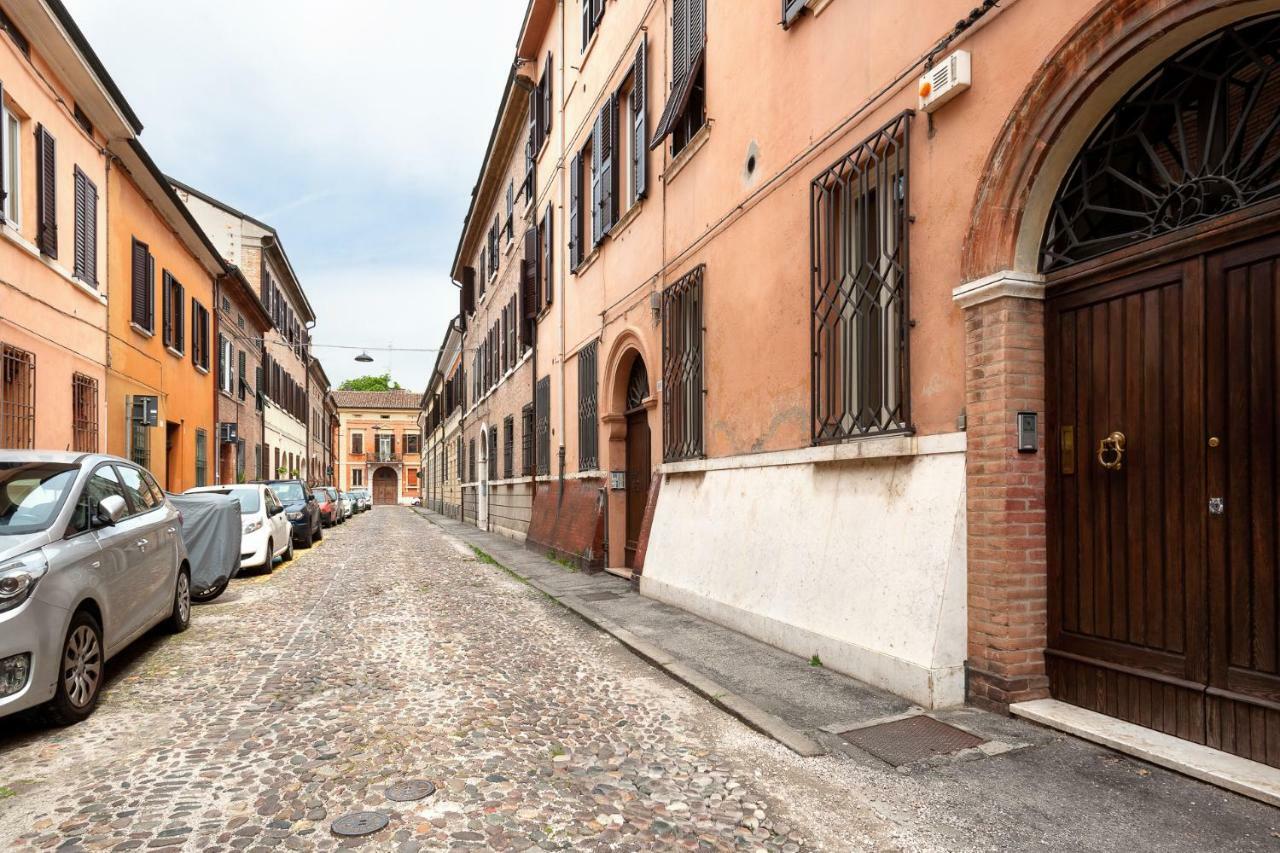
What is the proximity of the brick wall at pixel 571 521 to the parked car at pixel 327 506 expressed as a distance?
11.3m

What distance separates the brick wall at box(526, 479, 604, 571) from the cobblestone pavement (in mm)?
5166

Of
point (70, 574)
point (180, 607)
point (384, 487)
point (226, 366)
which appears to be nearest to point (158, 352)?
point (226, 366)

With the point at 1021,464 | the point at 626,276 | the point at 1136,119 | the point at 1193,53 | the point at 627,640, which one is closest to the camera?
the point at 1193,53

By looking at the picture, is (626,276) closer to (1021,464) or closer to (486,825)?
(1021,464)

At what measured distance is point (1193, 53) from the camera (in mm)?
3992

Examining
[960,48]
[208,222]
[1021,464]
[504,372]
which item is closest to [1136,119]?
[960,48]

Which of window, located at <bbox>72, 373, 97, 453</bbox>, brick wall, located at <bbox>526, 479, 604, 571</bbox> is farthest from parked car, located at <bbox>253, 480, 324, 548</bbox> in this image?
window, located at <bbox>72, 373, 97, 453</bbox>

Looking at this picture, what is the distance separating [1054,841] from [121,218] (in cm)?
1526

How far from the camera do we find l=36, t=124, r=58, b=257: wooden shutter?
10.4 m

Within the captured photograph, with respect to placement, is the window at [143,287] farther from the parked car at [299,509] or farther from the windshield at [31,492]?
the windshield at [31,492]

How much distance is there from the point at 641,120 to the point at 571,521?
6431 millimetres

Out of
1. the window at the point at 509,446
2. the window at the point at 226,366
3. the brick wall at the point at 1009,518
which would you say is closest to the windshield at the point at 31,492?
the brick wall at the point at 1009,518

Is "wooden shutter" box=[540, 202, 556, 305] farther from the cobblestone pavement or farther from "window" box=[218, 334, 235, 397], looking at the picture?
the cobblestone pavement

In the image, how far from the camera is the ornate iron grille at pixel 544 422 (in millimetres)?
16359
